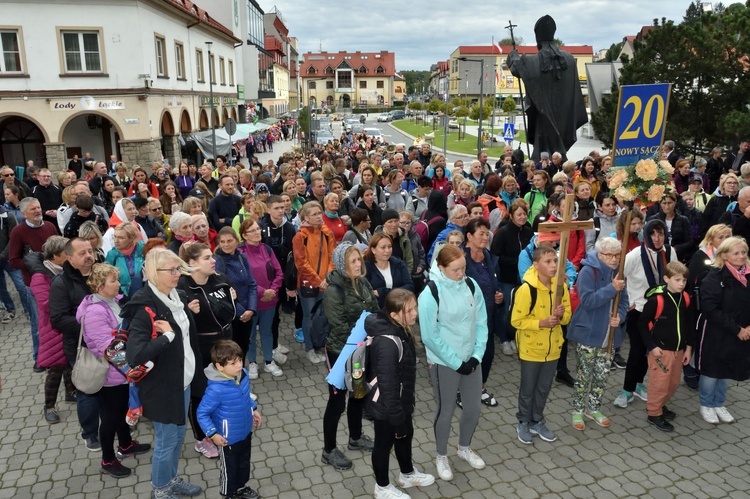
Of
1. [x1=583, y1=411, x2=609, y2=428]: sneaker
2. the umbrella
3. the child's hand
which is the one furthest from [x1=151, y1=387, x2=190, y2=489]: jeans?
[x1=583, y1=411, x2=609, y2=428]: sneaker

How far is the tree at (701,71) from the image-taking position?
15.3 metres

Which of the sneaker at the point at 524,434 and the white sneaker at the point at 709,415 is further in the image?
the white sneaker at the point at 709,415

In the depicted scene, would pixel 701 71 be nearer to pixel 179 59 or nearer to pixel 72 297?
pixel 72 297

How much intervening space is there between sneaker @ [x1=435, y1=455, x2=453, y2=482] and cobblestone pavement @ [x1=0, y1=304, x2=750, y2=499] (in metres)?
0.06

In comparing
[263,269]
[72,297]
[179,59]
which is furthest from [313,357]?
[179,59]

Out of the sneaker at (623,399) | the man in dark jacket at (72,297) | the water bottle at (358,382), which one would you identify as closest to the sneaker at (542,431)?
the sneaker at (623,399)

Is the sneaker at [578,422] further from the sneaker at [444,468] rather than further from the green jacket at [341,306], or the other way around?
the green jacket at [341,306]

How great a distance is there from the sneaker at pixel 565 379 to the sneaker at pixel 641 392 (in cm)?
68

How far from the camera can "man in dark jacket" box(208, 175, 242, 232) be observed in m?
9.02

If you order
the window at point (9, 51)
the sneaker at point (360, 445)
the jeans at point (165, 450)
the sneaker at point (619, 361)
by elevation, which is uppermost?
the window at point (9, 51)

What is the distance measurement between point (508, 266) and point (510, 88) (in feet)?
345

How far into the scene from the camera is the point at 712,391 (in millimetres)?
5906

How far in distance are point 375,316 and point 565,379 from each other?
3.49 meters

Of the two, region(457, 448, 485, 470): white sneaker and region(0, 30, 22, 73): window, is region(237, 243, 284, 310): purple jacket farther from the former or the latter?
region(0, 30, 22, 73): window
